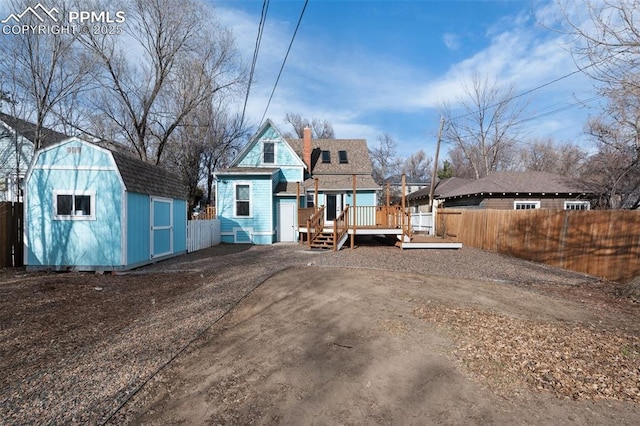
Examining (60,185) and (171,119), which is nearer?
(60,185)

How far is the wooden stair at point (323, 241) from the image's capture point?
13149 mm

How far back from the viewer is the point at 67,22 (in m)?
14.3

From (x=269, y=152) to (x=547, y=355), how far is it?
17.4 metres

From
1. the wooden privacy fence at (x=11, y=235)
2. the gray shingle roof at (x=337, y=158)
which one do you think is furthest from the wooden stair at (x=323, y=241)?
the wooden privacy fence at (x=11, y=235)

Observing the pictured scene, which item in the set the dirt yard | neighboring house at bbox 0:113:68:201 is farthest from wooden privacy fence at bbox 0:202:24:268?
neighboring house at bbox 0:113:68:201

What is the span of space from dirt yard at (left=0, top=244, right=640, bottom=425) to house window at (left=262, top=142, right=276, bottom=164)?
41.5ft

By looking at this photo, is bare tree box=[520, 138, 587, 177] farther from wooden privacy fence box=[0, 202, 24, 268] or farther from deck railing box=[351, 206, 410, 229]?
wooden privacy fence box=[0, 202, 24, 268]

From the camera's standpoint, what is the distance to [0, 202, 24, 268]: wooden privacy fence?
948 centimetres

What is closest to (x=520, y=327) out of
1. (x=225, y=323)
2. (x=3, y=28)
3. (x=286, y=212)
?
(x=225, y=323)

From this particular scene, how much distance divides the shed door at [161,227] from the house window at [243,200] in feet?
16.9

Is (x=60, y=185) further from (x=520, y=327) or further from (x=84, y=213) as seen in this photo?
(x=520, y=327)

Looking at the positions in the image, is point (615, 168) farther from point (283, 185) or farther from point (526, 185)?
point (283, 185)

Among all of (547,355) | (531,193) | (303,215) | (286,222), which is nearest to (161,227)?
(303,215)

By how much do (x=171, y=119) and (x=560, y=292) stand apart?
20.3 m
